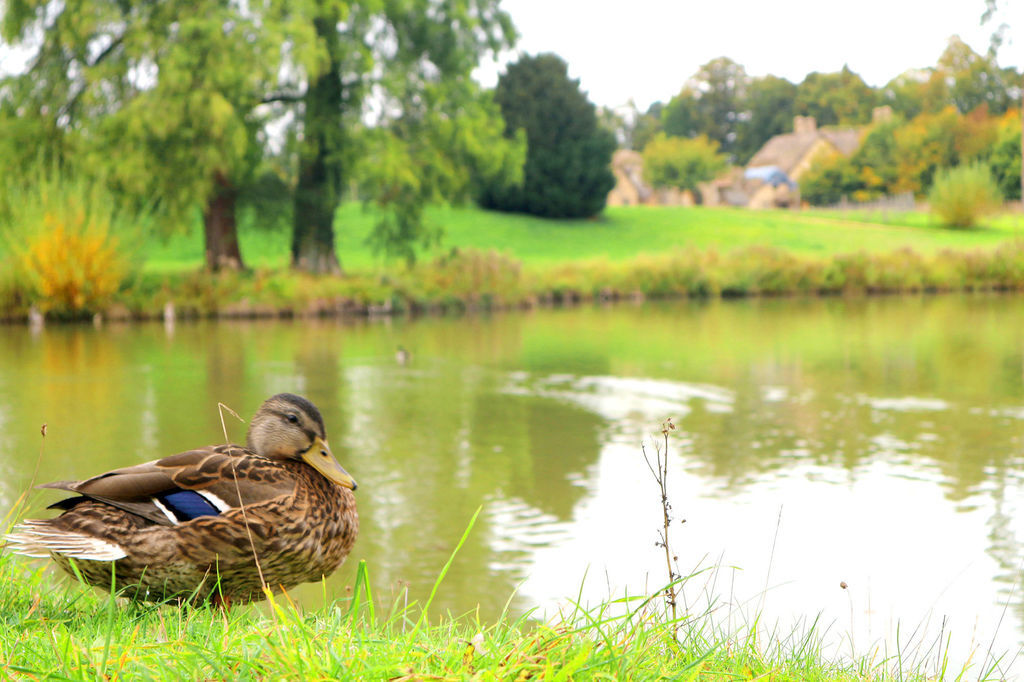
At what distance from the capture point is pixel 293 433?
3568 mm

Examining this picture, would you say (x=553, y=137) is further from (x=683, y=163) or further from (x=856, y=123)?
(x=856, y=123)

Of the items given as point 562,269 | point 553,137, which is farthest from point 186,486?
point 553,137

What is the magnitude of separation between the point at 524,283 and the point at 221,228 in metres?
7.80

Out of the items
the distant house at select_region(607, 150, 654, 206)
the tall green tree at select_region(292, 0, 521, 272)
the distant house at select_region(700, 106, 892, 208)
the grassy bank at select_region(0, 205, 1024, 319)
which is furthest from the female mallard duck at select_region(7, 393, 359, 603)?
the distant house at select_region(607, 150, 654, 206)

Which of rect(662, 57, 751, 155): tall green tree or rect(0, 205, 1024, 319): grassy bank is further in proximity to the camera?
rect(662, 57, 751, 155): tall green tree

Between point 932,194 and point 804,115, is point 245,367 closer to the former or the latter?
point 932,194

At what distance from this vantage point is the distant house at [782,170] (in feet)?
263

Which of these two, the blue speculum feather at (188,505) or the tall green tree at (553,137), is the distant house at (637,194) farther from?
the blue speculum feather at (188,505)

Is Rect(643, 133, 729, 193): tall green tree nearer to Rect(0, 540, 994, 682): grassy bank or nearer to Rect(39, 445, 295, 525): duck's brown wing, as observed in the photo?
Rect(39, 445, 295, 525): duck's brown wing

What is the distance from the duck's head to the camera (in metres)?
3.56

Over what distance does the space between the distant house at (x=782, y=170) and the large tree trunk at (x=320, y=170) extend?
54.1 meters

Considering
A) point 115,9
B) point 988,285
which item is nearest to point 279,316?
point 115,9

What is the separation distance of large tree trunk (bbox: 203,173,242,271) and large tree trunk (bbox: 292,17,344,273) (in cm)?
154

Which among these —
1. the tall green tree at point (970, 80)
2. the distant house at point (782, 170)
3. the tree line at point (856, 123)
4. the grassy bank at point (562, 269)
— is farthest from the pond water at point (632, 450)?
the distant house at point (782, 170)
